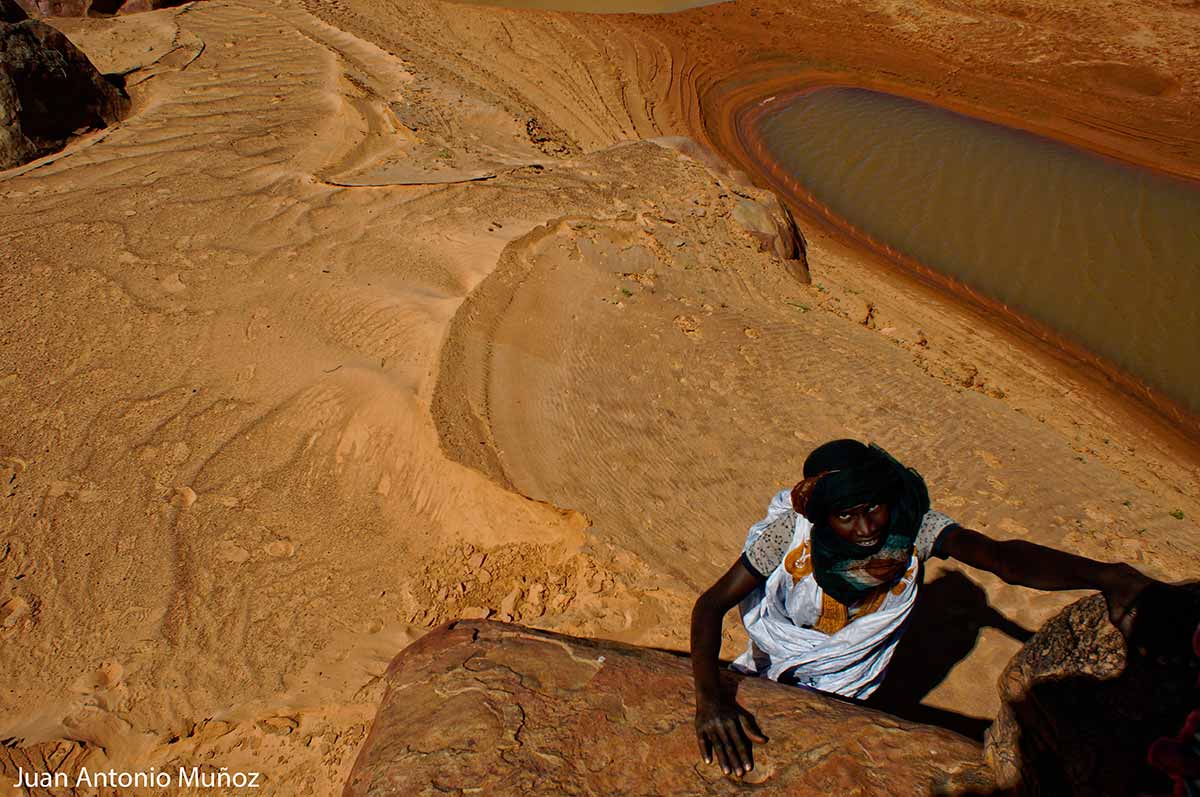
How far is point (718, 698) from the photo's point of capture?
5.85ft

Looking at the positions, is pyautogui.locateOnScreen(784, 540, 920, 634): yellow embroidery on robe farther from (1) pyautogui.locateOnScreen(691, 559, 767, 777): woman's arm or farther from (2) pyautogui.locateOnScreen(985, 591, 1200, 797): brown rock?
(2) pyautogui.locateOnScreen(985, 591, 1200, 797): brown rock

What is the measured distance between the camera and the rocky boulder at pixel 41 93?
17.4 ft

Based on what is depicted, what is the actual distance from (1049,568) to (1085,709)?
0.95 feet

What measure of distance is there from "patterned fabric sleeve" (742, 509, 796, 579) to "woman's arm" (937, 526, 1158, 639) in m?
0.38

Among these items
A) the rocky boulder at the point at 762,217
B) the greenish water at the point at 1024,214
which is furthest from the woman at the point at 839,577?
the greenish water at the point at 1024,214

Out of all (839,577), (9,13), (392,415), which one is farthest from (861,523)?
(9,13)

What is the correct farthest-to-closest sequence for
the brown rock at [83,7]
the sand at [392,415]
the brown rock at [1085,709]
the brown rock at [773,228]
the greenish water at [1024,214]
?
the brown rock at [83,7] → the greenish water at [1024,214] → the brown rock at [773,228] → the sand at [392,415] → the brown rock at [1085,709]

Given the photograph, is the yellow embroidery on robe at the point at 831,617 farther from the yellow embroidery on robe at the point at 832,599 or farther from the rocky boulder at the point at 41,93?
the rocky boulder at the point at 41,93

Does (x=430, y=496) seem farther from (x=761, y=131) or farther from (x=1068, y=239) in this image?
(x=761, y=131)

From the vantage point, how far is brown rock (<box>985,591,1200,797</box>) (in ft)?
4.58

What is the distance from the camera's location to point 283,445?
3455 mm

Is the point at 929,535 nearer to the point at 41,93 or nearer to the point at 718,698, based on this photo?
the point at 718,698

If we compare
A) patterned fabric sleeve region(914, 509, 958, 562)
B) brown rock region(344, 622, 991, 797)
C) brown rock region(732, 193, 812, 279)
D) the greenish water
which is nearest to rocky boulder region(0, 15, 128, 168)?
brown rock region(732, 193, 812, 279)

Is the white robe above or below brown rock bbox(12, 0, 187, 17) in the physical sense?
below
